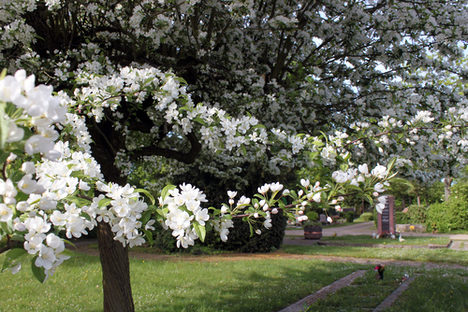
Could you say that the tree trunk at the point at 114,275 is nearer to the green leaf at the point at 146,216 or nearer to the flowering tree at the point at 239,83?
the flowering tree at the point at 239,83

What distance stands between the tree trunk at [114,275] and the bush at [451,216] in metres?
19.1

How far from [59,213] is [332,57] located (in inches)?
204

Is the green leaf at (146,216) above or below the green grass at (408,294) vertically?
above

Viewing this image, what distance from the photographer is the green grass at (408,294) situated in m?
5.54

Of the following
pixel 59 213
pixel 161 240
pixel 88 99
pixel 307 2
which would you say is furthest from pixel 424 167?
pixel 161 240

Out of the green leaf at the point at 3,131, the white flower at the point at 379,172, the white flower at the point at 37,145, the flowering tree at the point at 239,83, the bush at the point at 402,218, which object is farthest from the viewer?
the bush at the point at 402,218

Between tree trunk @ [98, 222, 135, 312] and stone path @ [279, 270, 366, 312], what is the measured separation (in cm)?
232

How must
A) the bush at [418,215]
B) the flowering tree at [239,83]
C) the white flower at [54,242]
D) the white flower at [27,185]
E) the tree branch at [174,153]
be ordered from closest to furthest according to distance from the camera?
the white flower at [27,185] → the white flower at [54,242] → the flowering tree at [239,83] → the tree branch at [174,153] → the bush at [418,215]

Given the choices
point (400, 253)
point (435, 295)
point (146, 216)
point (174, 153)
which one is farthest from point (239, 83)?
point (400, 253)

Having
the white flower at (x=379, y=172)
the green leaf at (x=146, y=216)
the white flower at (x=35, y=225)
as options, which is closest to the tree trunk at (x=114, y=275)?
the green leaf at (x=146, y=216)

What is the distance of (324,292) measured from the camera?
680 centimetres

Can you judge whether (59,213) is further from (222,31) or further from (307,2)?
(307,2)

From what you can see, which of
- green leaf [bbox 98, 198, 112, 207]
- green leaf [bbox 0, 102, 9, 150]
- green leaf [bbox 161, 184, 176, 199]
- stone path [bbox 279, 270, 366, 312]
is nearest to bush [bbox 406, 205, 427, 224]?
stone path [bbox 279, 270, 366, 312]

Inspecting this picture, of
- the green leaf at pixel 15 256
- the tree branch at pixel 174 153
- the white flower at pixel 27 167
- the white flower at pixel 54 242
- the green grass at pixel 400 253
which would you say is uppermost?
the tree branch at pixel 174 153
